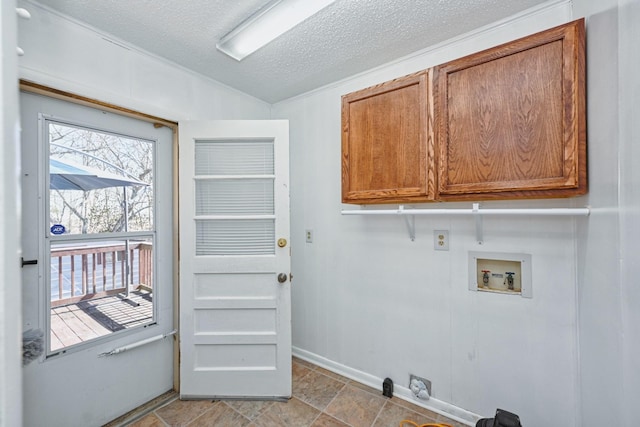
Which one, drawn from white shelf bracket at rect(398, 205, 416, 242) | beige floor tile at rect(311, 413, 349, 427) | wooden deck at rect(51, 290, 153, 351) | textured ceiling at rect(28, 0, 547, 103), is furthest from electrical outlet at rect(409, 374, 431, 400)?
textured ceiling at rect(28, 0, 547, 103)

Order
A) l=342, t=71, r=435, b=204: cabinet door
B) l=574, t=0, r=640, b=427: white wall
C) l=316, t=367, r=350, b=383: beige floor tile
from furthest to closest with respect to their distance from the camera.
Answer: l=316, t=367, r=350, b=383: beige floor tile
l=342, t=71, r=435, b=204: cabinet door
l=574, t=0, r=640, b=427: white wall

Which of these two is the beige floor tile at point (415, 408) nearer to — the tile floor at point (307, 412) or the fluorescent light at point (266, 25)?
the tile floor at point (307, 412)

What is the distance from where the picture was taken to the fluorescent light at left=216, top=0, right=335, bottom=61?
1.29 meters

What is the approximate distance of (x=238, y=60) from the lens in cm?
177

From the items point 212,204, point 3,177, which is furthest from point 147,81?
point 3,177

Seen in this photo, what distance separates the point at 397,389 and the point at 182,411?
1514 millimetres

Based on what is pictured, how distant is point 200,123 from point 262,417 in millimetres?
2099

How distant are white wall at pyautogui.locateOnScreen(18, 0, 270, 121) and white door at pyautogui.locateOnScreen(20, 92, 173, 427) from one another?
0.15m

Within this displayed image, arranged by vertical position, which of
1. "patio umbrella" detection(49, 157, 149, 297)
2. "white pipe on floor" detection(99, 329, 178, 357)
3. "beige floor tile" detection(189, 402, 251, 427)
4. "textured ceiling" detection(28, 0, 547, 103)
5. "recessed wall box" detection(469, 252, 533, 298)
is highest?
"textured ceiling" detection(28, 0, 547, 103)

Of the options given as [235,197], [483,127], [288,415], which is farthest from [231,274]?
[483,127]

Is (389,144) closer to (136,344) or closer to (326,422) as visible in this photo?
(326,422)

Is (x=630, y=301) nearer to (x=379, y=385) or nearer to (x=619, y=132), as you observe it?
(x=619, y=132)

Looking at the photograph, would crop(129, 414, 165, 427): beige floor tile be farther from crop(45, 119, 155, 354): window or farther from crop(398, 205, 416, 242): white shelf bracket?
crop(398, 205, 416, 242): white shelf bracket

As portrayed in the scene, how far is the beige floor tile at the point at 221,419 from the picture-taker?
1.62 meters
